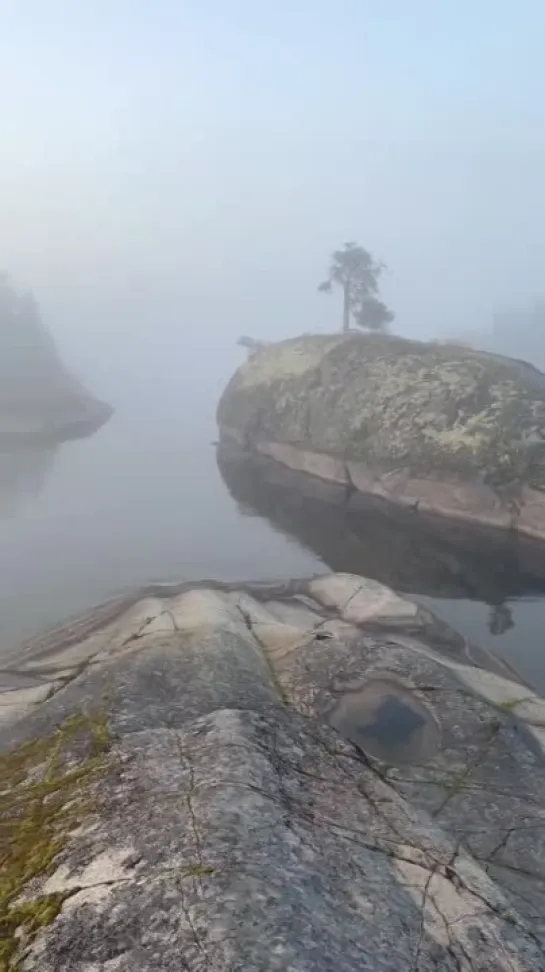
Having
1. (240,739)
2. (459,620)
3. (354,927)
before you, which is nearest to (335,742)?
(240,739)

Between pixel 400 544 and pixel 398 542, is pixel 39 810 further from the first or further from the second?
pixel 398 542

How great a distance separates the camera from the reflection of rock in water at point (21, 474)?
1694 inches

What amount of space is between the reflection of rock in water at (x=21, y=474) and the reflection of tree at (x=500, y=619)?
2671 centimetres

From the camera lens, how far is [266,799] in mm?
10289

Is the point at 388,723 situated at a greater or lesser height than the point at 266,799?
lesser

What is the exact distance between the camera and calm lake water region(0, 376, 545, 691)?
88.4 ft

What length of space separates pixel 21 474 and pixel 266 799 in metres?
42.6

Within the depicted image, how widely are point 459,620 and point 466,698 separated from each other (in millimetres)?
8755

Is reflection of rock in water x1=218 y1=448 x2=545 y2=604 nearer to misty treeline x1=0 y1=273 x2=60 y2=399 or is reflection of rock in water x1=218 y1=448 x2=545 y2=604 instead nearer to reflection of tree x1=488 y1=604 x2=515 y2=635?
reflection of tree x1=488 y1=604 x2=515 y2=635

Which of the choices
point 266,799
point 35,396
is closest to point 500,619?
point 266,799

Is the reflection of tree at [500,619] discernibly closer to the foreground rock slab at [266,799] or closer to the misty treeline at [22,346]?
the foreground rock slab at [266,799]

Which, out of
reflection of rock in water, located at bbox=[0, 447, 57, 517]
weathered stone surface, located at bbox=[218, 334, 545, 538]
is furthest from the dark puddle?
reflection of rock in water, located at bbox=[0, 447, 57, 517]

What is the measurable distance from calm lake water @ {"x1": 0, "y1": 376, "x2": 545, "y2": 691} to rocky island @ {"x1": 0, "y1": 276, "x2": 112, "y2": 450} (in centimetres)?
1100

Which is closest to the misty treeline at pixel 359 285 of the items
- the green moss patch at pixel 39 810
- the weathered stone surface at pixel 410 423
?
the weathered stone surface at pixel 410 423
